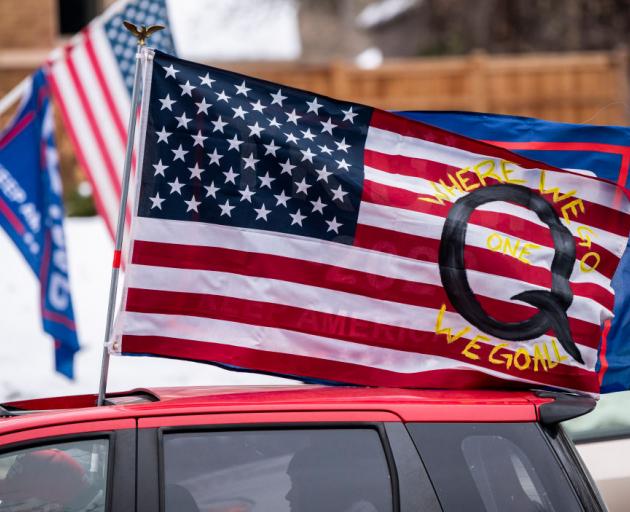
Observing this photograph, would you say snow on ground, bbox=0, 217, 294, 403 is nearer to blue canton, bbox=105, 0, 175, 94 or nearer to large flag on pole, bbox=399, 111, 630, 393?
blue canton, bbox=105, 0, 175, 94

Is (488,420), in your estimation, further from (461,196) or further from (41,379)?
(41,379)

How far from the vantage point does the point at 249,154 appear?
438 centimetres

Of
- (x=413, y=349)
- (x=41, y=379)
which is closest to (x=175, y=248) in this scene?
(x=413, y=349)

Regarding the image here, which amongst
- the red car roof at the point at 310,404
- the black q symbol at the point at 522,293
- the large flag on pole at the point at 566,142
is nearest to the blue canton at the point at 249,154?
the black q symbol at the point at 522,293

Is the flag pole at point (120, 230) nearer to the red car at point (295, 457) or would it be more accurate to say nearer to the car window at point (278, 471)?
the red car at point (295, 457)

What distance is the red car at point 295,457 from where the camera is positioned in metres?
3.23

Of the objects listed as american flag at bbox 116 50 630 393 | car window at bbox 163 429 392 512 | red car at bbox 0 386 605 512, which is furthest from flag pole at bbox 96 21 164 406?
car window at bbox 163 429 392 512

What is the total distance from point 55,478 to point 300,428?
30.3 inches

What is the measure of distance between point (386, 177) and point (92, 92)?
4536 millimetres

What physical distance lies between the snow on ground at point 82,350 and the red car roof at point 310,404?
5176 mm

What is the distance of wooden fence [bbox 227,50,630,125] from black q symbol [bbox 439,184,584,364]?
14.6 m

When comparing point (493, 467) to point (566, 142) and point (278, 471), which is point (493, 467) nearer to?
point (278, 471)

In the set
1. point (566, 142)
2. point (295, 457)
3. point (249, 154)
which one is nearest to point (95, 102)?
point (249, 154)

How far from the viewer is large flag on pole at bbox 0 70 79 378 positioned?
25.7 feet
